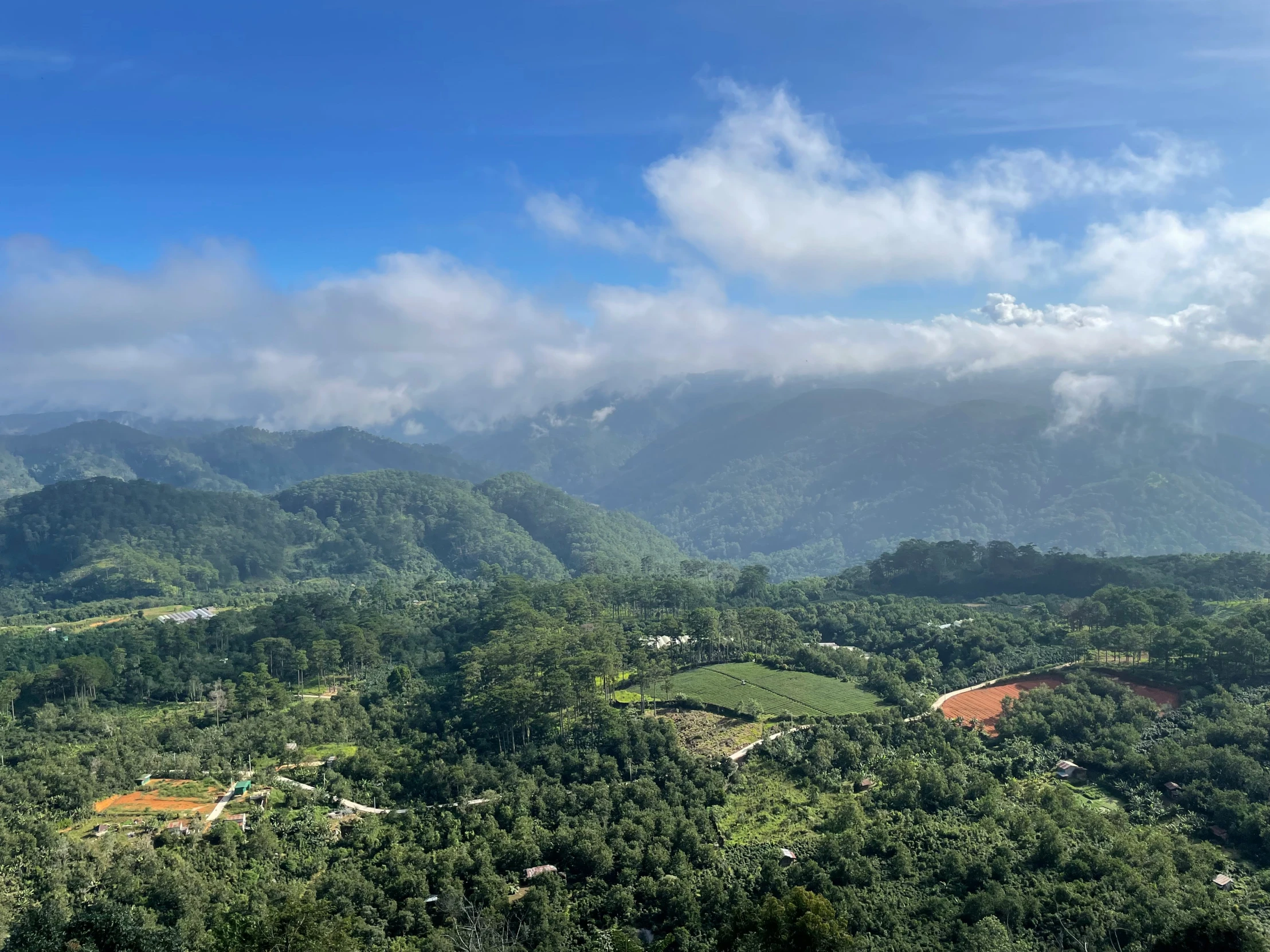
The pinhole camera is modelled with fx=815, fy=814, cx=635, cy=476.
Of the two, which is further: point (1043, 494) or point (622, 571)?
point (1043, 494)

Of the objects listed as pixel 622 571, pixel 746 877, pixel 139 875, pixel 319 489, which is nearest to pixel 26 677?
pixel 139 875

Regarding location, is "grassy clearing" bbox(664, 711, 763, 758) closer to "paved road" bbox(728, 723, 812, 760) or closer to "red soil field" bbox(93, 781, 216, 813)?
"paved road" bbox(728, 723, 812, 760)

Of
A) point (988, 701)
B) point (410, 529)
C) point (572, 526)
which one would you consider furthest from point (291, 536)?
point (988, 701)

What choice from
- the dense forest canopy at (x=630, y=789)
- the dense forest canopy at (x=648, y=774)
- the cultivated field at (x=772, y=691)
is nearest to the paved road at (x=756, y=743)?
the dense forest canopy at (x=648, y=774)

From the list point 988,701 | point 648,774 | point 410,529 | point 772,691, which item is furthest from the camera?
point 410,529

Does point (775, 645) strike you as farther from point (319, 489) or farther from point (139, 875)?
point (319, 489)

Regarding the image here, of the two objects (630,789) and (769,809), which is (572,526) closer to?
(630,789)
